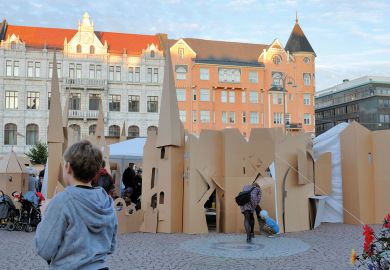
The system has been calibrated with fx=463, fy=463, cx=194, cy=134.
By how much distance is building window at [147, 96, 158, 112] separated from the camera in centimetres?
4803

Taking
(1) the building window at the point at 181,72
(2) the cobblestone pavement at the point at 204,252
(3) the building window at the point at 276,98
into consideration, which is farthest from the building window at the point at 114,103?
(2) the cobblestone pavement at the point at 204,252

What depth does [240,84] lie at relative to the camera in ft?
170

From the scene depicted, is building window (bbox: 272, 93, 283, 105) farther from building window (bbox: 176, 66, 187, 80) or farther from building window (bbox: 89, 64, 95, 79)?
building window (bbox: 89, 64, 95, 79)

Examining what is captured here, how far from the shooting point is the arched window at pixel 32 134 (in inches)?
1751

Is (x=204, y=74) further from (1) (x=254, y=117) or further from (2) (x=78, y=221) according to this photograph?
(2) (x=78, y=221)

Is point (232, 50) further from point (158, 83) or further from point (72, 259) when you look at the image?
point (72, 259)

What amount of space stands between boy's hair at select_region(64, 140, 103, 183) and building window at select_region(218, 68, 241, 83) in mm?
49165

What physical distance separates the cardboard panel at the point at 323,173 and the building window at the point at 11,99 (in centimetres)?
3715

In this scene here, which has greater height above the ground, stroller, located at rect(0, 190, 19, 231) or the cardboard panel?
the cardboard panel

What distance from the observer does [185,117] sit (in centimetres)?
5025

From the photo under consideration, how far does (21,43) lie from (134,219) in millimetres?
37732

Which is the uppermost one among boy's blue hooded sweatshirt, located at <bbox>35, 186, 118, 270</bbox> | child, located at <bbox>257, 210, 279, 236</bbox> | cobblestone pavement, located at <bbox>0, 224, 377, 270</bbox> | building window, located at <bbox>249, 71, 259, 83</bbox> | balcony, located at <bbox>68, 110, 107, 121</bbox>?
building window, located at <bbox>249, 71, 259, 83</bbox>

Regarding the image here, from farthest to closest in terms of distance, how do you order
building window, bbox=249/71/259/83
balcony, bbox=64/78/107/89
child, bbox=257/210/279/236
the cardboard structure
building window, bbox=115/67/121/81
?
1. building window, bbox=249/71/259/83
2. building window, bbox=115/67/121/81
3. balcony, bbox=64/78/107/89
4. the cardboard structure
5. child, bbox=257/210/279/236

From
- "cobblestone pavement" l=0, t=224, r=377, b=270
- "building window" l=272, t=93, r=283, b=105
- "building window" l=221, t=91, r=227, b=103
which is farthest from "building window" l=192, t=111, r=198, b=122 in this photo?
"cobblestone pavement" l=0, t=224, r=377, b=270
